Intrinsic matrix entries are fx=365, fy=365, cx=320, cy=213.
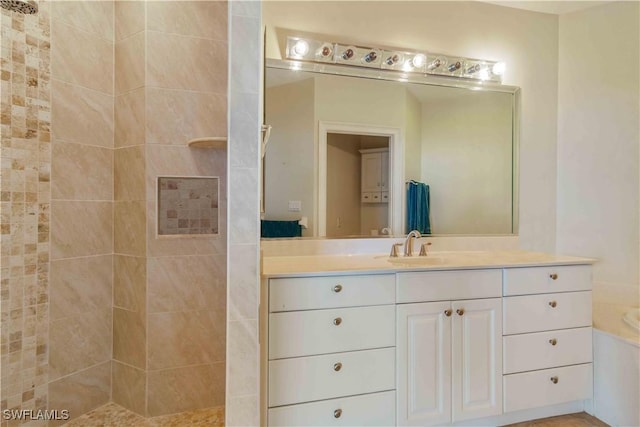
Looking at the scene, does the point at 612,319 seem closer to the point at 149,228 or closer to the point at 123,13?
the point at 149,228

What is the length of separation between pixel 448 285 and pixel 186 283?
140cm

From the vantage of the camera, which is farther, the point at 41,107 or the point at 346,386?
the point at 41,107

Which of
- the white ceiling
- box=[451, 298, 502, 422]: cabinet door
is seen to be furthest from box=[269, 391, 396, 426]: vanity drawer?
the white ceiling

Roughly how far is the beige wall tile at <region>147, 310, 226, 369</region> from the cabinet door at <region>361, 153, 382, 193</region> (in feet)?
3.76

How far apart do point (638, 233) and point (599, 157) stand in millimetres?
540

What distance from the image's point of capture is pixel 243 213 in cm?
139

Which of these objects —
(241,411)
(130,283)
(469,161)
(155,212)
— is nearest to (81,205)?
(155,212)

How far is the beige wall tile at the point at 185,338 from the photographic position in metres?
1.99

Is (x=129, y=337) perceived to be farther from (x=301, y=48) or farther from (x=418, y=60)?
(x=418, y=60)

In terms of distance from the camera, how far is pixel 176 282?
2023 millimetres

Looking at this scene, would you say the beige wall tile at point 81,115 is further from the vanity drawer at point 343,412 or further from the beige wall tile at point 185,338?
the vanity drawer at point 343,412

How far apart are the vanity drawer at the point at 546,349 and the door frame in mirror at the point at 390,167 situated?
89 centimetres

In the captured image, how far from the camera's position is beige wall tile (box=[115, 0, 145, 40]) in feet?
6.40

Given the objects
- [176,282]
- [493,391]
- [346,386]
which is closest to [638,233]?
[493,391]
